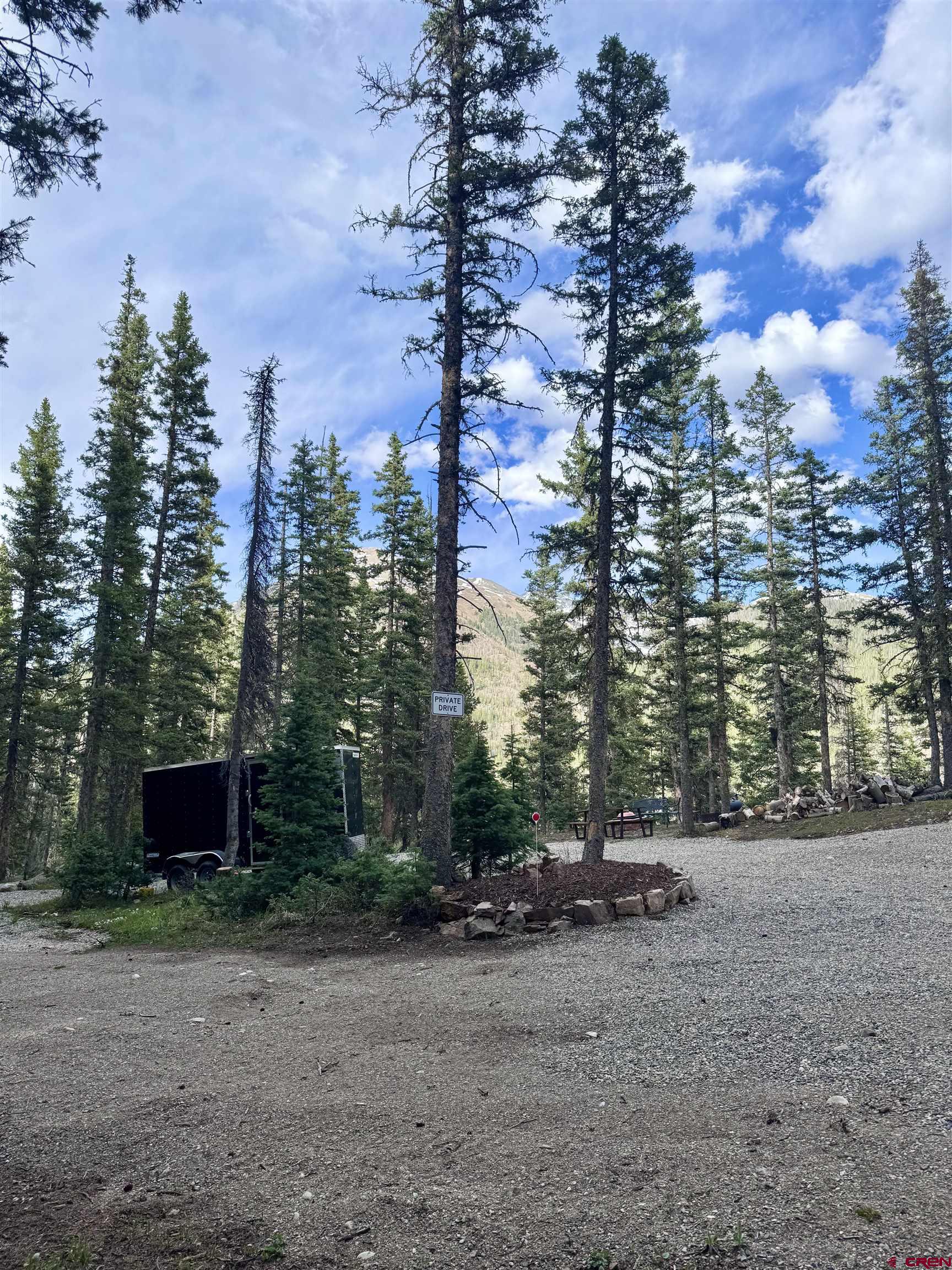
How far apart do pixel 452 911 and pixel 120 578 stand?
20.7 meters

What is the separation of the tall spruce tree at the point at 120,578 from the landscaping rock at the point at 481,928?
686 inches

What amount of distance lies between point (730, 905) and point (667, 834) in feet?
53.3

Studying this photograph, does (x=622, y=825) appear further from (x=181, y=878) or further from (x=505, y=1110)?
(x=505, y=1110)

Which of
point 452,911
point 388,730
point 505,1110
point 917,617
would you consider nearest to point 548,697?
point 388,730

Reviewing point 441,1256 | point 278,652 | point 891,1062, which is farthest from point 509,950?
point 278,652

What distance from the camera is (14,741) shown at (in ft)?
81.3

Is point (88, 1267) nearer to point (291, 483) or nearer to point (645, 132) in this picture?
point (645, 132)

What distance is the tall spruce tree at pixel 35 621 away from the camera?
2489 centimetres

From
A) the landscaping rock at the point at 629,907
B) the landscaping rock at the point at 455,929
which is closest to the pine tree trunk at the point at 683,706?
the landscaping rock at the point at 629,907

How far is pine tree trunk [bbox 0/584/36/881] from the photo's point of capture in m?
24.6

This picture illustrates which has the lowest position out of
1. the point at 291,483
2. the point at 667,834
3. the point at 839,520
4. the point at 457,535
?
the point at 667,834

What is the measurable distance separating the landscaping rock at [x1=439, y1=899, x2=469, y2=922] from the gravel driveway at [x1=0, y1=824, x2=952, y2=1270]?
1498mm

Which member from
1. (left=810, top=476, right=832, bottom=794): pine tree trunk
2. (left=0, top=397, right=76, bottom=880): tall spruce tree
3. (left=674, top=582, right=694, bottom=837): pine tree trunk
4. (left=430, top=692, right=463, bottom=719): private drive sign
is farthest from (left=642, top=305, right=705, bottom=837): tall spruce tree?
(left=0, top=397, right=76, bottom=880): tall spruce tree

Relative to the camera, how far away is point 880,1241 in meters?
2.55
